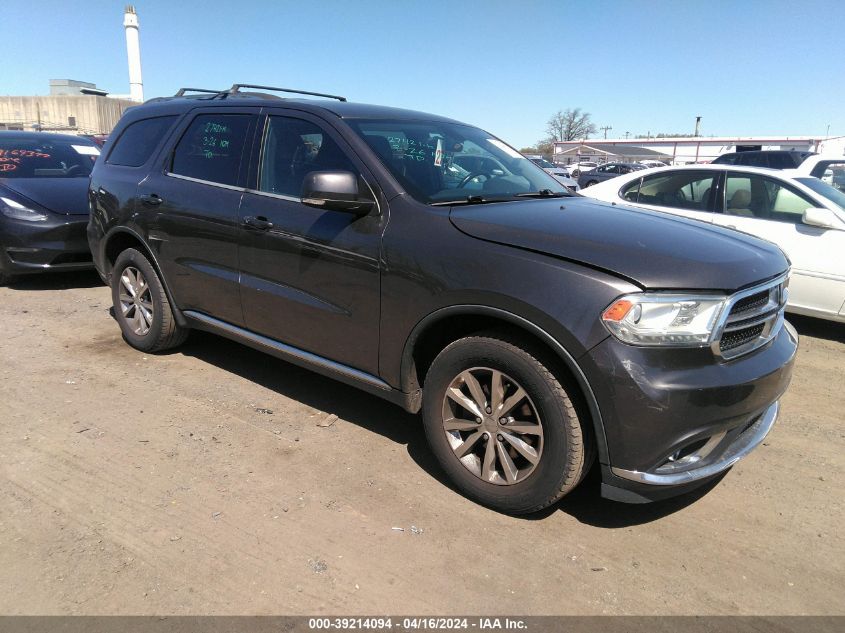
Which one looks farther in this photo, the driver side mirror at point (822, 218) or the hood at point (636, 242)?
the driver side mirror at point (822, 218)

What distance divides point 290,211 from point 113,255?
8.04 feet

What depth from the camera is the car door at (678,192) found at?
6.15 m

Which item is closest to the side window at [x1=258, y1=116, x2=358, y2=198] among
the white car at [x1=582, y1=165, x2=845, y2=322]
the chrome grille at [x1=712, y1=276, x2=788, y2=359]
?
the chrome grille at [x1=712, y1=276, x2=788, y2=359]

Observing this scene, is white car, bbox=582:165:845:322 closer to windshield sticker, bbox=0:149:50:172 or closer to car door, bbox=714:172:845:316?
car door, bbox=714:172:845:316

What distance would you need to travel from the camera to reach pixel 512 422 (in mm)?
2723

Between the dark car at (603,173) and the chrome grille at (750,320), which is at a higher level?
the dark car at (603,173)

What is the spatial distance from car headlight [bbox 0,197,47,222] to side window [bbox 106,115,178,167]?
2.17 m

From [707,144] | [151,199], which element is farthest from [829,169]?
[707,144]

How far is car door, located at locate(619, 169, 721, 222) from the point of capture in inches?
242

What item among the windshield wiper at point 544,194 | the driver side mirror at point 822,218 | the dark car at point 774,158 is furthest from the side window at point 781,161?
the windshield wiper at point 544,194

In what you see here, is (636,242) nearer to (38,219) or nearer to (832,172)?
(38,219)

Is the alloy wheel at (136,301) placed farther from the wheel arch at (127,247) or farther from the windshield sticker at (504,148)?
the windshield sticker at (504,148)

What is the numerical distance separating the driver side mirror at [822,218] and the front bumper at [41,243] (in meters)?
7.34

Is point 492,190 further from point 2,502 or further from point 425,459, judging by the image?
point 2,502
